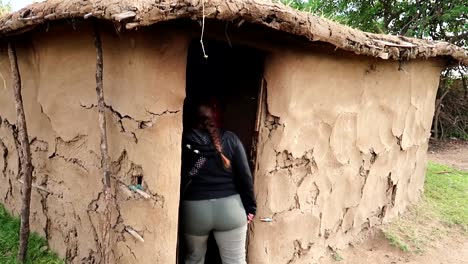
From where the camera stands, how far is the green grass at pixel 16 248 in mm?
3756

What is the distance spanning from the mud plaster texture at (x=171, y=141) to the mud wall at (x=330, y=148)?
0.5 inches

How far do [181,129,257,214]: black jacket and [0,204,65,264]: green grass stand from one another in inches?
63.9

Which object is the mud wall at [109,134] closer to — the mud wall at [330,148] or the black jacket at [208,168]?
the black jacket at [208,168]

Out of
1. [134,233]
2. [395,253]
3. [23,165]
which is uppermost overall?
[23,165]

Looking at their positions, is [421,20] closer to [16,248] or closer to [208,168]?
[208,168]

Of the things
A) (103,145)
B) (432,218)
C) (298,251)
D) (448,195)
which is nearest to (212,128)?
(103,145)

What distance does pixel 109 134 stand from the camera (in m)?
3.15

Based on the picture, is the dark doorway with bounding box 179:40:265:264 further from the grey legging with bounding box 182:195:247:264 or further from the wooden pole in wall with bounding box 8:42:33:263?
the wooden pole in wall with bounding box 8:42:33:263

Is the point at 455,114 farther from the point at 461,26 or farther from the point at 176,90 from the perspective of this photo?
the point at 176,90

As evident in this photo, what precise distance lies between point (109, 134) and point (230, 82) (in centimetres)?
163

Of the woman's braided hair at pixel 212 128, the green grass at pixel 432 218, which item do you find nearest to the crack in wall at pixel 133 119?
the woman's braided hair at pixel 212 128

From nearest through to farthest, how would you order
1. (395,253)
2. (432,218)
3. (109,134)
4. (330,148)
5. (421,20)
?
(109,134)
(330,148)
(395,253)
(432,218)
(421,20)

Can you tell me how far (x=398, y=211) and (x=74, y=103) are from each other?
4292 millimetres

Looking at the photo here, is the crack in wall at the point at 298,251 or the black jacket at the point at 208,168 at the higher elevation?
the black jacket at the point at 208,168
